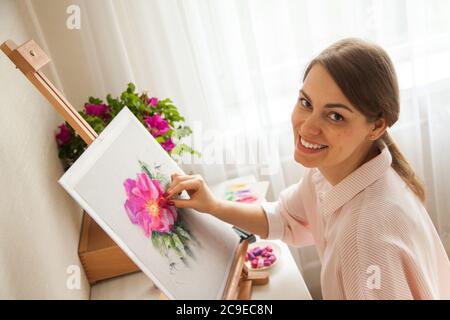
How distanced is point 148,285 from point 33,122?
0.59 metres

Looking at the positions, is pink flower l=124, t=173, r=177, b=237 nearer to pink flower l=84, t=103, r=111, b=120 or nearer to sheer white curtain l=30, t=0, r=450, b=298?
pink flower l=84, t=103, r=111, b=120

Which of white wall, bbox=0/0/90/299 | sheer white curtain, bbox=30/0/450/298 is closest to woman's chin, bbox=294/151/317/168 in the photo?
white wall, bbox=0/0/90/299

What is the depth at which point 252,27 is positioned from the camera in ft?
6.03

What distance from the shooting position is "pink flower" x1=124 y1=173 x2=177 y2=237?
108 centimetres

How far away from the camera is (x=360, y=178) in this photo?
114 centimetres

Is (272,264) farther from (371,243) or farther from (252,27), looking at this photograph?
(252,27)

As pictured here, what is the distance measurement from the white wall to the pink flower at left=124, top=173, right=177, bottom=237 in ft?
0.76

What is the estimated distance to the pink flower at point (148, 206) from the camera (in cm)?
108

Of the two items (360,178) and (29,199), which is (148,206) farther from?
(360,178)

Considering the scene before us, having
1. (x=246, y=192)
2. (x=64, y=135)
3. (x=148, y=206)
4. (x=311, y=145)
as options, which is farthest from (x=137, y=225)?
(x=246, y=192)

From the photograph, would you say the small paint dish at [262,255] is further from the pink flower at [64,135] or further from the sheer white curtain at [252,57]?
the pink flower at [64,135]
